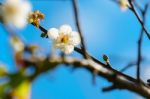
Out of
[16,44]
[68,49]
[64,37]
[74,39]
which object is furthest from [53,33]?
[16,44]

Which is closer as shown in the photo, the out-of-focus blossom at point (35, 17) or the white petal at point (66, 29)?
the out-of-focus blossom at point (35, 17)

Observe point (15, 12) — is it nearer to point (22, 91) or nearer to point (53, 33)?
point (22, 91)

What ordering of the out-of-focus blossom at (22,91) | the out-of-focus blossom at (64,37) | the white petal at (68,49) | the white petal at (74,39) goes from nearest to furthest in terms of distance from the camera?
the out-of-focus blossom at (22,91), the white petal at (68,49), the out-of-focus blossom at (64,37), the white petal at (74,39)

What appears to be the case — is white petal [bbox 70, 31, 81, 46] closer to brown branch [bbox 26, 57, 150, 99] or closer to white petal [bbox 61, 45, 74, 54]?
white petal [bbox 61, 45, 74, 54]

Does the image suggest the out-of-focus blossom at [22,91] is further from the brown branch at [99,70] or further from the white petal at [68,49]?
the white petal at [68,49]

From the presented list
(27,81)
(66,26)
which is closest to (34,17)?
(66,26)

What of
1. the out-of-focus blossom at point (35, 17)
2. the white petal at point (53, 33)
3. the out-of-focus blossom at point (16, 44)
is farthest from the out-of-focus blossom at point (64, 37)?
the out-of-focus blossom at point (16, 44)

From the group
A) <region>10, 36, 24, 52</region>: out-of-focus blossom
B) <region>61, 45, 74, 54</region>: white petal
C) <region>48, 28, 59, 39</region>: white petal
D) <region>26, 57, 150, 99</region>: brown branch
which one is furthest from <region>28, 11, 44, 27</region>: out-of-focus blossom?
<region>10, 36, 24, 52</region>: out-of-focus blossom
